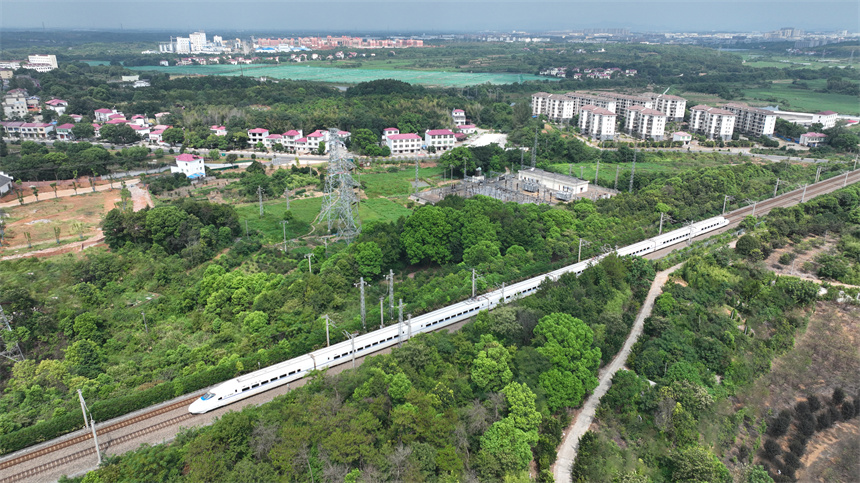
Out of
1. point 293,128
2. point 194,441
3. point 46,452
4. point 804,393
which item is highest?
point 293,128

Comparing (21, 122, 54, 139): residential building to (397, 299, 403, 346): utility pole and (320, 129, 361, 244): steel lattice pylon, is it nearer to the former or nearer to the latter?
(320, 129, 361, 244): steel lattice pylon

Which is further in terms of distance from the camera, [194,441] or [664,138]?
[664,138]

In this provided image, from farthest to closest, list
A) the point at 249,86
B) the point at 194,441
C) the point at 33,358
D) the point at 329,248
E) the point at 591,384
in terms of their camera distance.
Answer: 1. the point at 249,86
2. the point at 329,248
3. the point at 33,358
4. the point at 591,384
5. the point at 194,441

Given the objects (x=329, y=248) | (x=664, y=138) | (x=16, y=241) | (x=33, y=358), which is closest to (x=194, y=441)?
(x=33, y=358)

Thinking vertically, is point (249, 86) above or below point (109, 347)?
above

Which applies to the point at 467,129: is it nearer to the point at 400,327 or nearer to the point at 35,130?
the point at 400,327

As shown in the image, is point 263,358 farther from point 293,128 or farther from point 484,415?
point 293,128

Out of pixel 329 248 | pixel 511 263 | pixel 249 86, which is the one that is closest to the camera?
pixel 511 263
